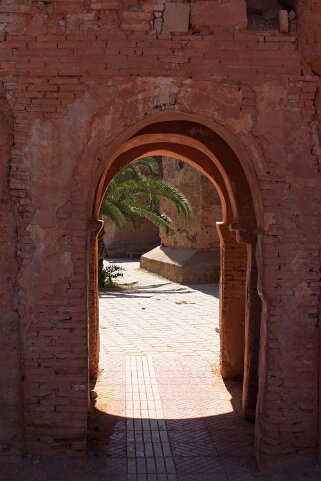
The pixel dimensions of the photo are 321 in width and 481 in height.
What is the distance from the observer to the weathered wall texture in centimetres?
545

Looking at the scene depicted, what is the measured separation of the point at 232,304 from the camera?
8.63 meters

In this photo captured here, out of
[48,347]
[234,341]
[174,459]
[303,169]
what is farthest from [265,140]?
[234,341]

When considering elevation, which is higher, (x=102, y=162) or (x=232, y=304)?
(x=102, y=162)

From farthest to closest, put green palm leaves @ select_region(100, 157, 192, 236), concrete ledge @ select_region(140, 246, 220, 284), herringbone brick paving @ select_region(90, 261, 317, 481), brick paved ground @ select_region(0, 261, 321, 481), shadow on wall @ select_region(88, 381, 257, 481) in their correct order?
concrete ledge @ select_region(140, 246, 220, 284)
green palm leaves @ select_region(100, 157, 192, 236)
herringbone brick paving @ select_region(90, 261, 317, 481)
shadow on wall @ select_region(88, 381, 257, 481)
brick paved ground @ select_region(0, 261, 321, 481)

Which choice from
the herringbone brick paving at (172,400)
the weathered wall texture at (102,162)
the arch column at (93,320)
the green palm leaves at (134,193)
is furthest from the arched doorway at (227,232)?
the green palm leaves at (134,193)

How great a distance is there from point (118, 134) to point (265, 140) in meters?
1.49

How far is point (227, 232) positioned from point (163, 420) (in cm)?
324

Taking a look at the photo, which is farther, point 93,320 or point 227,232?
point 227,232

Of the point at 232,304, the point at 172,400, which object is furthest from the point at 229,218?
the point at 172,400

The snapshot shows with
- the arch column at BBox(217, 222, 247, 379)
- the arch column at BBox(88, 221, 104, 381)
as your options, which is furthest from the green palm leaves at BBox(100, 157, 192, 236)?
the arch column at BBox(88, 221, 104, 381)

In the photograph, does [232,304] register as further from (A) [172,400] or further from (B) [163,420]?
(B) [163,420]

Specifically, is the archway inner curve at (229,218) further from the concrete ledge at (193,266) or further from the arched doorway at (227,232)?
the concrete ledge at (193,266)

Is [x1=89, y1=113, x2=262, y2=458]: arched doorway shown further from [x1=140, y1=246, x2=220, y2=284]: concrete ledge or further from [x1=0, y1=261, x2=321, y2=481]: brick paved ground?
[x1=140, y1=246, x2=220, y2=284]: concrete ledge

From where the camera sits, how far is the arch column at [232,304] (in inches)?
335
